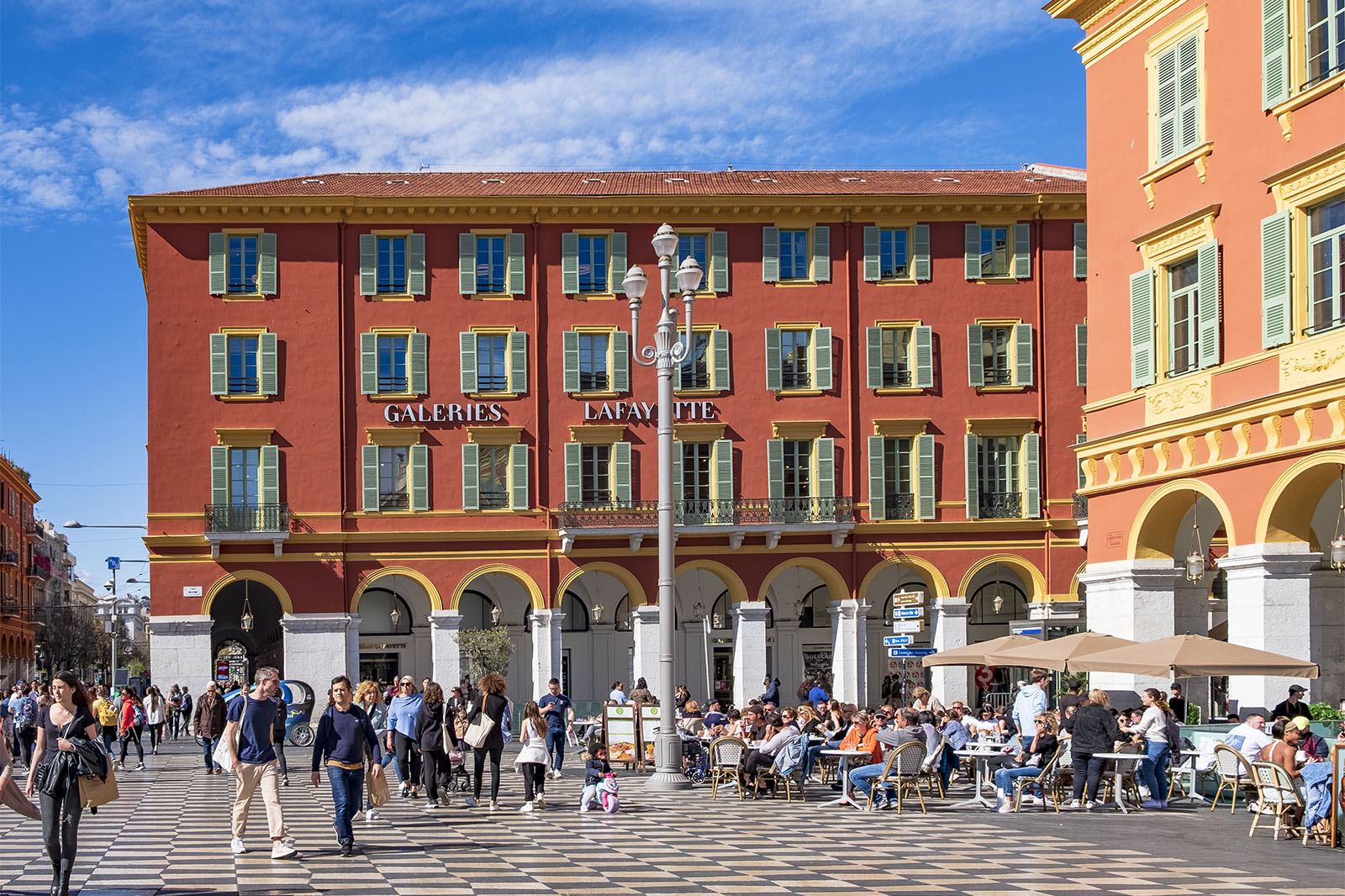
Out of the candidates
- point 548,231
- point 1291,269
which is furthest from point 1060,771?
point 548,231

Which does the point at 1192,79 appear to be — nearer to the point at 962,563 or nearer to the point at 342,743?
the point at 342,743

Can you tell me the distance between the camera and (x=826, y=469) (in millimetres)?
46438

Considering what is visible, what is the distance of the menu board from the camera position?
27.9 meters

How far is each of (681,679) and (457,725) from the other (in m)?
27.5

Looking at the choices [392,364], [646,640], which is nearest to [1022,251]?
[646,640]

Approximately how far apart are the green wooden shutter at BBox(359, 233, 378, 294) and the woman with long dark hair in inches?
1356

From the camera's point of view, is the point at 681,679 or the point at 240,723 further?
the point at 681,679

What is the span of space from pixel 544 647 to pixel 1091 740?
2657 centimetres

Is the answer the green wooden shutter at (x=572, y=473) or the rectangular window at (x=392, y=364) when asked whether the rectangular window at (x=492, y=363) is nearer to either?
the rectangular window at (x=392, y=364)

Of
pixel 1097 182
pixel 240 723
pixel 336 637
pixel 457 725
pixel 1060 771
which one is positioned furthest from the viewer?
pixel 336 637

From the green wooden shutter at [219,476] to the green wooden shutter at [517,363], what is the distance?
798 centimetres

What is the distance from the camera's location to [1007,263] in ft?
156

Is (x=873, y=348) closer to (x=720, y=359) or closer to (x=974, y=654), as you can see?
(x=720, y=359)

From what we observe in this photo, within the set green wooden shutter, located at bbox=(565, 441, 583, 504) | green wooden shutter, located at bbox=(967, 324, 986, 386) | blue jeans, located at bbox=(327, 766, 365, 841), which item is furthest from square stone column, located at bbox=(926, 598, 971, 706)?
blue jeans, located at bbox=(327, 766, 365, 841)
